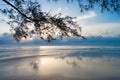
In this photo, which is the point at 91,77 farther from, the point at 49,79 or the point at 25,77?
the point at 25,77

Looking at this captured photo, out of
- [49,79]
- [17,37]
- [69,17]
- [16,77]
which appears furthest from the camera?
[16,77]

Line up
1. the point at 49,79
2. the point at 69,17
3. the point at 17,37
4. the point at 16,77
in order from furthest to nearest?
the point at 16,77
the point at 49,79
the point at 17,37
the point at 69,17

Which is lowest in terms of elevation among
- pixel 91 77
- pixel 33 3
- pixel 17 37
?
pixel 91 77

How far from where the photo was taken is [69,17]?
3.29 m

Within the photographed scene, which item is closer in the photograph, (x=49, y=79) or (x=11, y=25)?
(x=11, y=25)

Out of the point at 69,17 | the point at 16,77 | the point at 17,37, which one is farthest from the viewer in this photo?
the point at 16,77

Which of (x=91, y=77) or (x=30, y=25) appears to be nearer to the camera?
(x=30, y=25)

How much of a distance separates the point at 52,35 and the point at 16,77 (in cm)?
1502

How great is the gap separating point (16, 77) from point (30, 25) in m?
14.9

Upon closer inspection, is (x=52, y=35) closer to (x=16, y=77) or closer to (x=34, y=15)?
(x=34, y=15)

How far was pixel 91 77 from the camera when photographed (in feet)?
55.9

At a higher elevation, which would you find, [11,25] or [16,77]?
[11,25]

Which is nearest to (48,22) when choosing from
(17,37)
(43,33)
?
(43,33)

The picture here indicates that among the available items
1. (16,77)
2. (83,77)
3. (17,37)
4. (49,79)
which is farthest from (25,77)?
(17,37)
